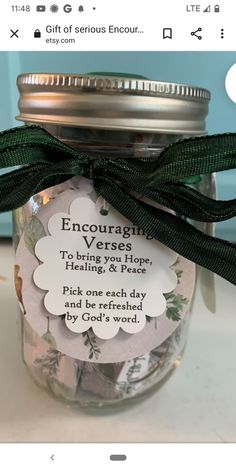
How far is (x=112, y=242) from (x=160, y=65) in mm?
308

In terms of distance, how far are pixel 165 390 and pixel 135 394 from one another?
3 cm

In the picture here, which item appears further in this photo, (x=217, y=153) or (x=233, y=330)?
(x=233, y=330)

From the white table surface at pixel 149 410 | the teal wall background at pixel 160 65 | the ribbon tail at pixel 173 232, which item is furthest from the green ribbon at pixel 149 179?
the teal wall background at pixel 160 65

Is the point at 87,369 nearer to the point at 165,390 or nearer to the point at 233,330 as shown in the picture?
the point at 165,390

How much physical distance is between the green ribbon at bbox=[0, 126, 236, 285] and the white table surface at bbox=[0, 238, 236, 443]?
11 centimetres

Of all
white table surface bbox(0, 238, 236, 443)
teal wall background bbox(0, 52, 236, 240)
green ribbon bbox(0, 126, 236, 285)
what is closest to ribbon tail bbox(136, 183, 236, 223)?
green ribbon bbox(0, 126, 236, 285)

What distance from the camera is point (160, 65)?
597 millimetres

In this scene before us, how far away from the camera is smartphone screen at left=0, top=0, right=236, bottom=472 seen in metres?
0.34

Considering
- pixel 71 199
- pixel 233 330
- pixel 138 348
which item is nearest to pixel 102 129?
pixel 71 199

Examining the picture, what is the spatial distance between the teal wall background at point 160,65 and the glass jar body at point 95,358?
0.26 m

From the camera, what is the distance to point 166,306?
0.38 meters
